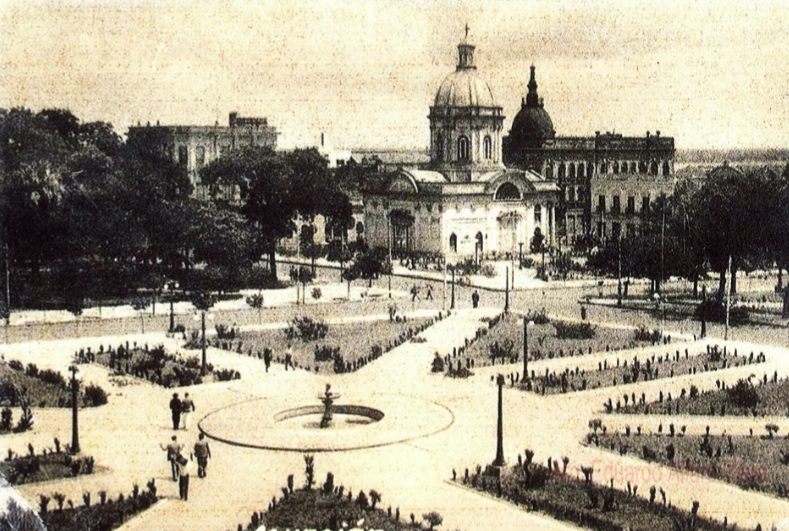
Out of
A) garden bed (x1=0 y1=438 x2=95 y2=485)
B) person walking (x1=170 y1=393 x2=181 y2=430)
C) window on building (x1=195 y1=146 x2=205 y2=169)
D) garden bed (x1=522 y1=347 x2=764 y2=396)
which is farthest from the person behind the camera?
window on building (x1=195 y1=146 x2=205 y2=169)

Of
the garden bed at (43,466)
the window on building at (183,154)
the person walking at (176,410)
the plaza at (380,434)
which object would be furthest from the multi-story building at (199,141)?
the garden bed at (43,466)

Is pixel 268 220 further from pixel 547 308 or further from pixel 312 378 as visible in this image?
pixel 312 378

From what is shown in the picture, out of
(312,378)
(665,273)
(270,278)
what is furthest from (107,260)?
(665,273)

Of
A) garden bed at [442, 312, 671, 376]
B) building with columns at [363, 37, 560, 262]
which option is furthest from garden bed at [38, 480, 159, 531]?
building with columns at [363, 37, 560, 262]

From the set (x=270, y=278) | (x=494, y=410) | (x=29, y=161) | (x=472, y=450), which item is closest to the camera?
(x=472, y=450)

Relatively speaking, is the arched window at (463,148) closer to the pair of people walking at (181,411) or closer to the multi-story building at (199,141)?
the multi-story building at (199,141)

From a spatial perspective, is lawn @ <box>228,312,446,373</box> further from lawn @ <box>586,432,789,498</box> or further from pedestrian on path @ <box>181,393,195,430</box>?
lawn @ <box>586,432,789,498</box>
